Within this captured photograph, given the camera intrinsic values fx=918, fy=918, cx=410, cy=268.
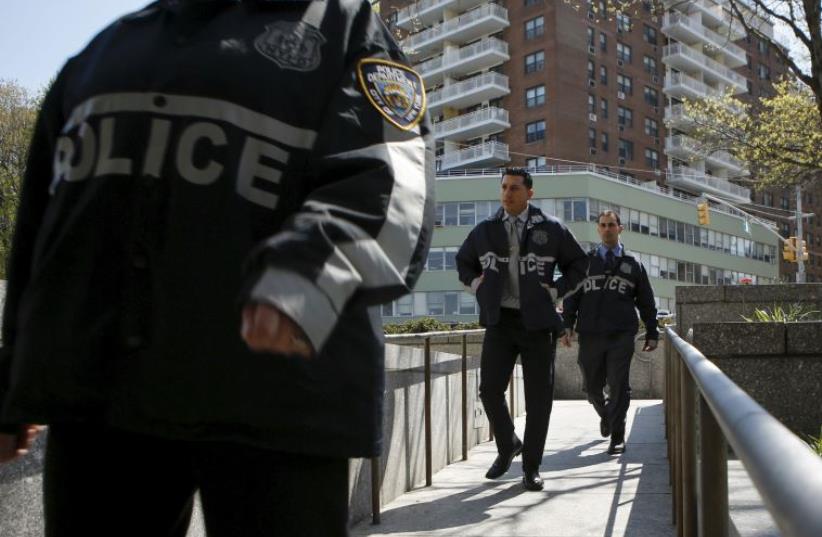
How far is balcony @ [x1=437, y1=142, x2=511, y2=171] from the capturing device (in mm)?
61969

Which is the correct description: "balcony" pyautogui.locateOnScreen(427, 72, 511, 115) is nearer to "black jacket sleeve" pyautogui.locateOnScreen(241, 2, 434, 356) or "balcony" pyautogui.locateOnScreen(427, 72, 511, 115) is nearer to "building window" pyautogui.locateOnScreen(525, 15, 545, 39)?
"building window" pyautogui.locateOnScreen(525, 15, 545, 39)

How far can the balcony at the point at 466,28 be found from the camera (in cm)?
6391

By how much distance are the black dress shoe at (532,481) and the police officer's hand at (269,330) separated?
5.04 m

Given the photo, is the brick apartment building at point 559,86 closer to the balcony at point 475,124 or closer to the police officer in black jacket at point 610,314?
the balcony at point 475,124

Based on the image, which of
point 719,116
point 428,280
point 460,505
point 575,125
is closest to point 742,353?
point 460,505

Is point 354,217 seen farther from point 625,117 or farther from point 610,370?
point 625,117

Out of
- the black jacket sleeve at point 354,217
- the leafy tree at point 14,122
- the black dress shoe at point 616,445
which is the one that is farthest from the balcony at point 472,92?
the black jacket sleeve at point 354,217

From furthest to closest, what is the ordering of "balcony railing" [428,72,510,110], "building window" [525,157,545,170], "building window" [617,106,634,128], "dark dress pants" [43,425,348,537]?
"building window" [617,106,634,128] < "balcony railing" [428,72,510,110] < "building window" [525,157,545,170] < "dark dress pants" [43,425,348,537]

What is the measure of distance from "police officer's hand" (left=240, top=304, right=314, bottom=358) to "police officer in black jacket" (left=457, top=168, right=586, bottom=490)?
4.98m

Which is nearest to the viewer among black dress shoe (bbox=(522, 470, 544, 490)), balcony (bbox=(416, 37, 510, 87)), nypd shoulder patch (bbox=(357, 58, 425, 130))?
nypd shoulder patch (bbox=(357, 58, 425, 130))

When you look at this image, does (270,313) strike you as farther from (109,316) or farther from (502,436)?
(502,436)

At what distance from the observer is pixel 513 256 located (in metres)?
6.64

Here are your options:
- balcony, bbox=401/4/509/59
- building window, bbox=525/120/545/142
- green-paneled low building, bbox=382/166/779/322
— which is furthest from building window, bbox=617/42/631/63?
green-paneled low building, bbox=382/166/779/322

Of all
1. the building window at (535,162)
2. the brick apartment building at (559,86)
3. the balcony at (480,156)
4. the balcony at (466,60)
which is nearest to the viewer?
the building window at (535,162)
